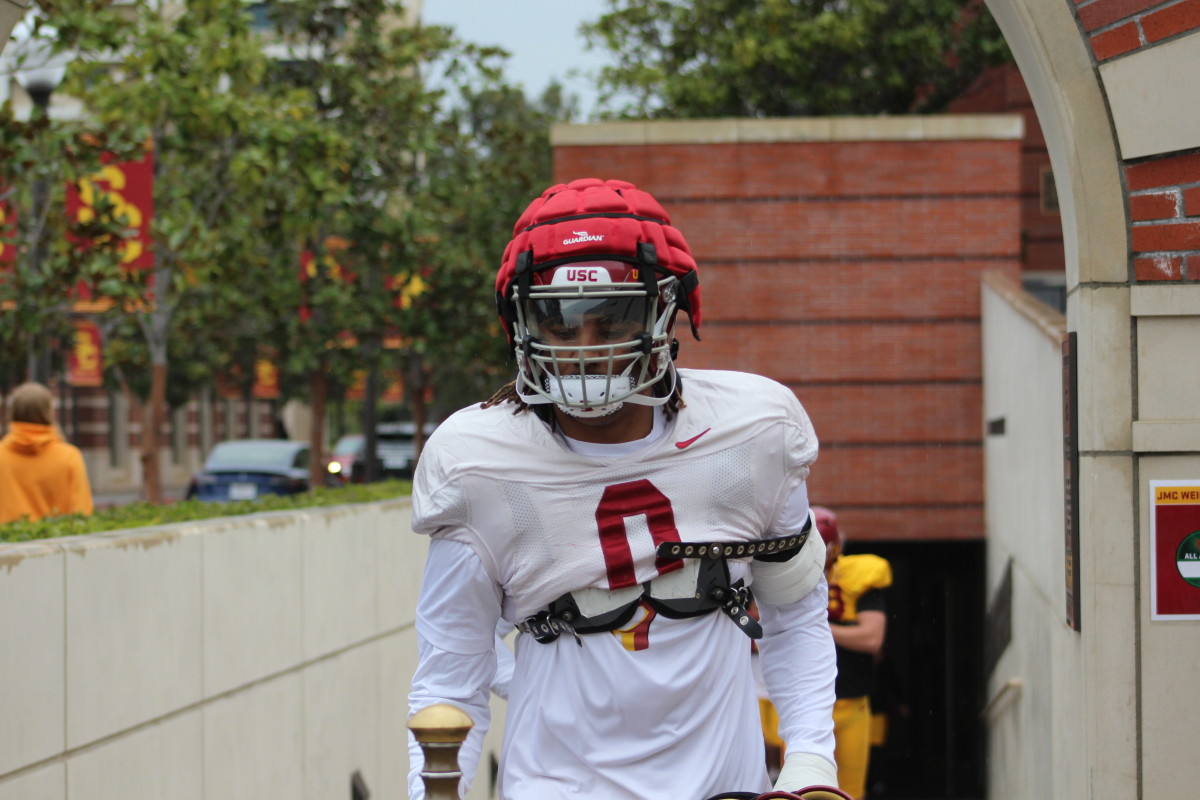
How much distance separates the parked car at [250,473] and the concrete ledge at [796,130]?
9.41 m

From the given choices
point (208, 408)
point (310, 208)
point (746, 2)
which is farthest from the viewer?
point (208, 408)

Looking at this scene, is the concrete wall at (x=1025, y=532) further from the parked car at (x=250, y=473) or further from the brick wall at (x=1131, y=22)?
the parked car at (x=250, y=473)

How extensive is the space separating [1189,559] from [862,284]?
784 centimetres

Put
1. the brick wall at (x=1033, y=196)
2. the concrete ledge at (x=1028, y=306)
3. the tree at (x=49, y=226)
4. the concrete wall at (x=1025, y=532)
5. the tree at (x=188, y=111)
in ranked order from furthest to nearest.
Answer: the brick wall at (x=1033, y=196), the tree at (x=188, y=111), the tree at (x=49, y=226), the concrete ledge at (x=1028, y=306), the concrete wall at (x=1025, y=532)

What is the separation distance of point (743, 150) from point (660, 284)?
9.73 m

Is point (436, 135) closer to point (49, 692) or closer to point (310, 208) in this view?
point (310, 208)

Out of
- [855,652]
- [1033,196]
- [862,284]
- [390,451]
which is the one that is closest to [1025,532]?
[855,652]

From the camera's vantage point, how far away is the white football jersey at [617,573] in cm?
258

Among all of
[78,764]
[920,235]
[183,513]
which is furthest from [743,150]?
[78,764]

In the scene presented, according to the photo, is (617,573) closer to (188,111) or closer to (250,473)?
(188,111)

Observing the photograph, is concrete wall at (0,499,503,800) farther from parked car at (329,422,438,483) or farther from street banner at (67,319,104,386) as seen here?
street banner at (67,319,104,386)

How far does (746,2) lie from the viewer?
62.0 ft

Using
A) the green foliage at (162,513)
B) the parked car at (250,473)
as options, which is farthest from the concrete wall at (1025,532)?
the parked car at (250,473)

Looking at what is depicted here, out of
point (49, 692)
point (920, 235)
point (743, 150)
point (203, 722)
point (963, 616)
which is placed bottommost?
point (963, 616)
